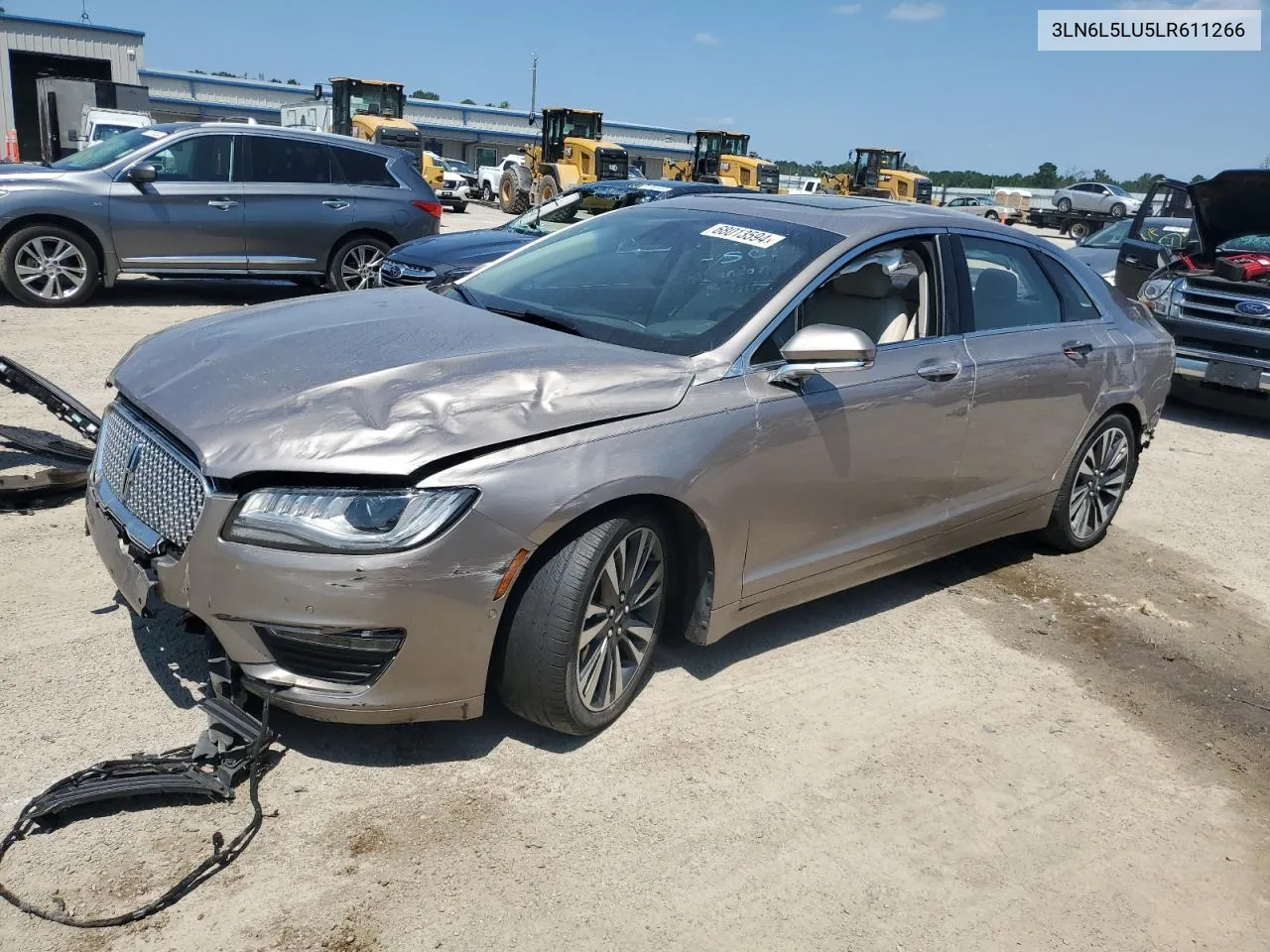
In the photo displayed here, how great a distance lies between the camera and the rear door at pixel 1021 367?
4.42 m

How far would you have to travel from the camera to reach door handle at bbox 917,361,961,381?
13.4ft

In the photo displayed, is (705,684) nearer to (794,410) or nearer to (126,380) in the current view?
(794,410)

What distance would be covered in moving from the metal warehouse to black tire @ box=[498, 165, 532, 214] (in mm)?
7347

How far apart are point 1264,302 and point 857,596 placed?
241 inches

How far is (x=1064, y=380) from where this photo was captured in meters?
4.81

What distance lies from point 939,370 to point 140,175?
27.2 ft

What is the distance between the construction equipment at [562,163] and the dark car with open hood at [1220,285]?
1689 centimetres

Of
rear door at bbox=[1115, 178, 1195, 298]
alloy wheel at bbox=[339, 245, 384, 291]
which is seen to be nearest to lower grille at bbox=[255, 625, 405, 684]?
rear door at bbox=[1115, 178, 1195, 298]

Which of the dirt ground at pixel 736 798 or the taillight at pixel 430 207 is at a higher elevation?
the taillight at pixel 430 207

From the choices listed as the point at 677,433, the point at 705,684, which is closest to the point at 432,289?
the point at 677,433

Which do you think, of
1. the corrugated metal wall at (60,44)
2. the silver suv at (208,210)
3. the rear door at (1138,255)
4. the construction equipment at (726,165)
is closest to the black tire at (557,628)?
the rear door at (1138,255)

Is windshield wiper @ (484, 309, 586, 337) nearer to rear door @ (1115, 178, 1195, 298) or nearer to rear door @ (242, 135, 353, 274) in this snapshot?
rear door @ (1115, 178, 1195, 298)

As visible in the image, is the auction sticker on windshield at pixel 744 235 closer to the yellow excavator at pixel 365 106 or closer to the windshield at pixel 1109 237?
the windshield at pixel 1109 237

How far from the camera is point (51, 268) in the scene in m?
9.72
